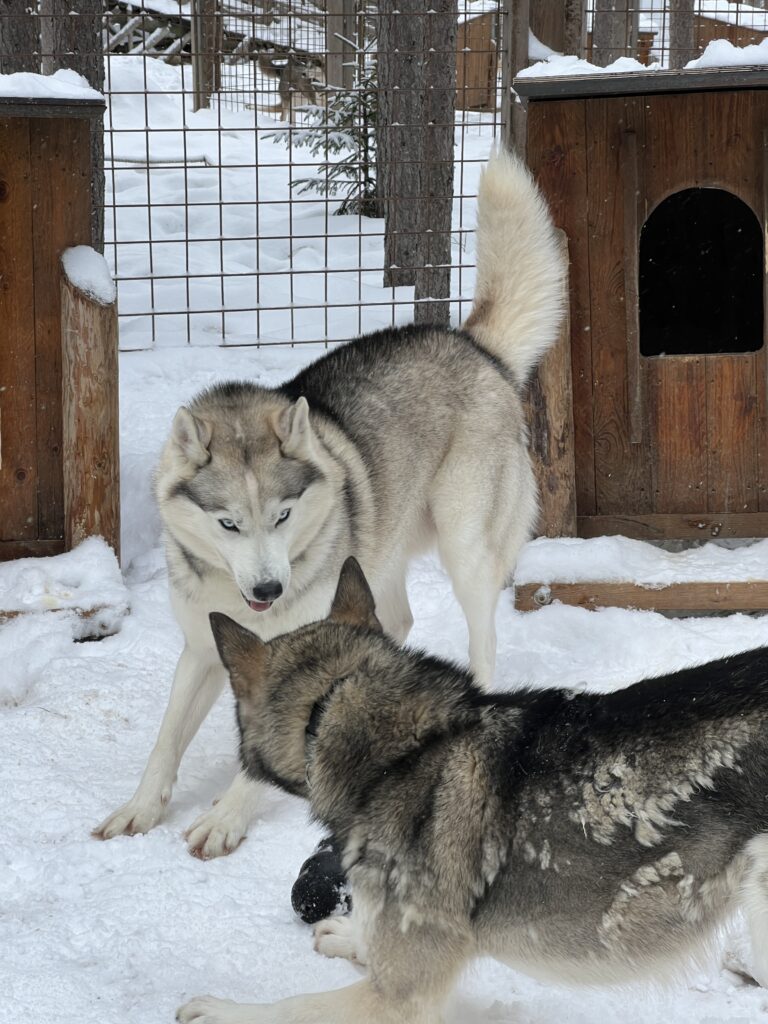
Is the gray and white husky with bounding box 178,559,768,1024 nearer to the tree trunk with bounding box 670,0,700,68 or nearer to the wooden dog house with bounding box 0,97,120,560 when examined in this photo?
the wooden dog house with bounding box 0,97,120,560

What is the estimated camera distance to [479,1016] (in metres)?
2.71

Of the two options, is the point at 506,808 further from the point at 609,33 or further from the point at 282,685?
the point at 609,33

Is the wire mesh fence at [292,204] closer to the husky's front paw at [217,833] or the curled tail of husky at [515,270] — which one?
the curled tail of husky at [515,270]

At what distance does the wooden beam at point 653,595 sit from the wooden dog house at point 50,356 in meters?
1.97

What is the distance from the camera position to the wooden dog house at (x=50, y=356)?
504 centimetres

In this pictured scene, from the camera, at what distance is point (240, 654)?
256 centimetres

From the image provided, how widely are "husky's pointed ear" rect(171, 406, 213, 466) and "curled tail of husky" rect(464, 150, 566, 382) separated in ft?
4.95

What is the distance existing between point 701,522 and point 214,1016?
11.8 ft

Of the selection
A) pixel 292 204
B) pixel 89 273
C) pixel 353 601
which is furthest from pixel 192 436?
pixel 292 204

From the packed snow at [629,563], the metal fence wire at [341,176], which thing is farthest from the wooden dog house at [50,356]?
the packed snow at [629,563]

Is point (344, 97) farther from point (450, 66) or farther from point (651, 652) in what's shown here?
point (651, 652)

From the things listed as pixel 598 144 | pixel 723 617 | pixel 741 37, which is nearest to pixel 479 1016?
pixel 723 617

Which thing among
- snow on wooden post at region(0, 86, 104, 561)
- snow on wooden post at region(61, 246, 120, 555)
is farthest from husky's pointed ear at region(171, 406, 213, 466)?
snow on wooden post at region(0, 86, 104, 561)

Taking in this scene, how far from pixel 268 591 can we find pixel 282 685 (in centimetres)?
96
